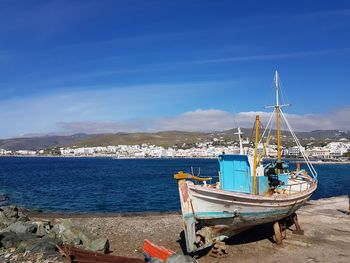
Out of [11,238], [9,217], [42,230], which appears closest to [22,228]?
[42,230]

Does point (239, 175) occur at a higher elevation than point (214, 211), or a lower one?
higher

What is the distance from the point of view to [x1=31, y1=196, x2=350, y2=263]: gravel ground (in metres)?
18.0

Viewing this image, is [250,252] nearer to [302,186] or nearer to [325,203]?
[302,186]

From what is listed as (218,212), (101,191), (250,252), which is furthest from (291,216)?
(101,191)

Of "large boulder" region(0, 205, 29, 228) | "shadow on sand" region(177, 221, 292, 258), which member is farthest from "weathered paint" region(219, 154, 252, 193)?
"large boulder" region(0, 205, 29, 228)

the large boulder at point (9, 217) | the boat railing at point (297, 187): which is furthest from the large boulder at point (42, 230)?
the boat railing at point (297, 187)

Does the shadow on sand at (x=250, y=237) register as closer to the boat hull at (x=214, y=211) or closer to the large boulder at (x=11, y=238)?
the boat hull at (x=214, y=211)

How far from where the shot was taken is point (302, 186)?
25.0m

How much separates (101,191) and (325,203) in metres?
33.4

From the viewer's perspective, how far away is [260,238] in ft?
69.3

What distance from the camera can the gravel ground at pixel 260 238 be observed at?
59.2 ft

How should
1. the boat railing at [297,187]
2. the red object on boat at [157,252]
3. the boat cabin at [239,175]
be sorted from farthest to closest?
1. the boat railing at [297,187]
2. the boat cabin at [239,175]
3. the red object on boat at [157,252]

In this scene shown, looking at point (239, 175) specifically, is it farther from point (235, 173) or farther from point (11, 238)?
point (11, 238)

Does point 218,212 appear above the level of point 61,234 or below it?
above
